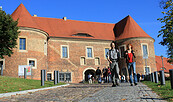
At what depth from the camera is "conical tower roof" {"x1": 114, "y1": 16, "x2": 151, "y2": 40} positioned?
111 ft

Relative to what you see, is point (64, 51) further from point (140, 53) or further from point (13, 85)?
point (13, 85)

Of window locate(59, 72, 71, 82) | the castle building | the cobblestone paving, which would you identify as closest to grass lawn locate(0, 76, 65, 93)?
the cobblestone paving

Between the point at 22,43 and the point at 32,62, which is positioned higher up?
the point at 22,43

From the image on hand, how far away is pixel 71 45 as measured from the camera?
107 feet

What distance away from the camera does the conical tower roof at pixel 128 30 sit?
111 feet

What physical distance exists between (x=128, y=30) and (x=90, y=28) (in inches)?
273

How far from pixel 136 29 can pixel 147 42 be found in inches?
119

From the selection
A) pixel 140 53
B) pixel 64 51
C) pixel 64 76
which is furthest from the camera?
pixel 140 53

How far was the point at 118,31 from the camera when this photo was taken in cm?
3728

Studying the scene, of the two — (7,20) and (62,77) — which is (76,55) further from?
(7,20)

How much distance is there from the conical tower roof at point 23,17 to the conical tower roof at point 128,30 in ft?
→ 48.0

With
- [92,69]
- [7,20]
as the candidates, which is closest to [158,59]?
[92,69]

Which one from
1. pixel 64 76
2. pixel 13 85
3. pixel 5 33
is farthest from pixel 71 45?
pixel 13 85

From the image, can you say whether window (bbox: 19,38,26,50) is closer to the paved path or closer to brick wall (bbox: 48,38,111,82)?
brick wall (bbox: 48,38,111,82)
